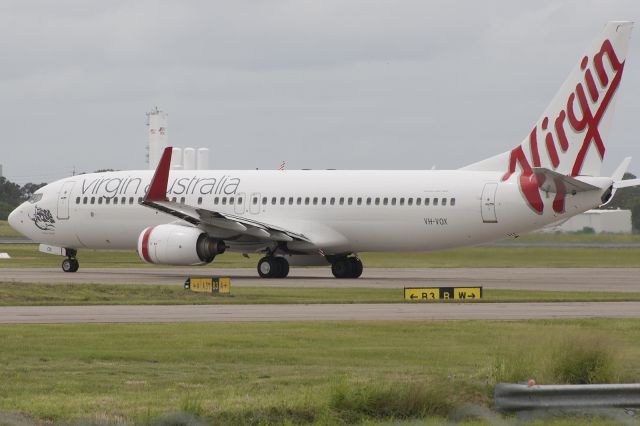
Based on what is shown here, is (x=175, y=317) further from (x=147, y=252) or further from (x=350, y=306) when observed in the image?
(x=147, y=252)

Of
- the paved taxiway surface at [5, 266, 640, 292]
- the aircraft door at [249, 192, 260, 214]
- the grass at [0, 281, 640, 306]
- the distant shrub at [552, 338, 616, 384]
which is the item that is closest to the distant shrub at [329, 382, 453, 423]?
the distant shrub at [552, 338, 616, 384]

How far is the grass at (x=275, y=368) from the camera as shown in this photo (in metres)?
14.9

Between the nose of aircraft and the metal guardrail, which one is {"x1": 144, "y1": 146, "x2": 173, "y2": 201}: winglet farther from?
the metal guardrail

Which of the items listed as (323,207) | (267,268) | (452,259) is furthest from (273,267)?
(452,259)

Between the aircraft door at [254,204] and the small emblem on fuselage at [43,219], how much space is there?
8883 mm

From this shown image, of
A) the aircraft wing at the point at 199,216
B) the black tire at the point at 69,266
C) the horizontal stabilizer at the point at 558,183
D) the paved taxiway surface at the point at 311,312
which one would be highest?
the horizontal stabilizer at the point at 558,183

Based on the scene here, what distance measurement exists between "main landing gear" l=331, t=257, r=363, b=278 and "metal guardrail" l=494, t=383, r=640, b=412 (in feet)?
116

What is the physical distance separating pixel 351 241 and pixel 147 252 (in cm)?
735

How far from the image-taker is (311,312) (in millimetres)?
29016

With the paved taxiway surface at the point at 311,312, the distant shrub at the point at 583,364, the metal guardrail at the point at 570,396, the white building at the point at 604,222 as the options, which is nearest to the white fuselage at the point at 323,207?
the paved taxiway surface at the point at 311,312

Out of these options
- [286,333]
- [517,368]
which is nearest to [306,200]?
[286,333]

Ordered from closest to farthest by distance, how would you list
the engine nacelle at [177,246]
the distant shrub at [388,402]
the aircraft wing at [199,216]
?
1. the distant shrub at [388,402]
2. the aircraft wing at [199,216]
3. the engine nacelle at [177,246]

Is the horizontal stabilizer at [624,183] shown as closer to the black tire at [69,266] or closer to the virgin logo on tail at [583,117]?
the virgin logo on tail at [583,117]

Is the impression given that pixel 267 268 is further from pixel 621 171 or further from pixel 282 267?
pixel 621 171
